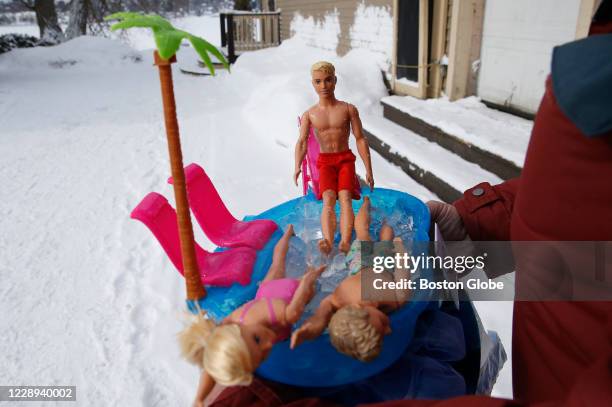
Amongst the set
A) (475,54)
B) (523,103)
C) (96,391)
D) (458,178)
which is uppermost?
(475,54)

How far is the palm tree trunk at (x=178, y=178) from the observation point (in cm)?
92

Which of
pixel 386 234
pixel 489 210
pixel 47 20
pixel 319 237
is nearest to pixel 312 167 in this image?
pixel 319 237

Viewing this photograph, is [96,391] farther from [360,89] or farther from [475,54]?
[360,89]

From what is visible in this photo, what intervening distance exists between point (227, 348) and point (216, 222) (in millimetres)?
706

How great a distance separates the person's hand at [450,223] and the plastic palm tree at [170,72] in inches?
26.6

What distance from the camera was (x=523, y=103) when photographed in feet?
15.1

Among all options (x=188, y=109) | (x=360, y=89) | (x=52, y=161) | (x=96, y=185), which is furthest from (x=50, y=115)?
(x=360, y=89)

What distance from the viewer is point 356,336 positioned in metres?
0.93

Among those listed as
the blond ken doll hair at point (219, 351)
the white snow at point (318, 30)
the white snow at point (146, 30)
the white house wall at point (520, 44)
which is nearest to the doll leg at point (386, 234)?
the blond ken doll hair at point (219, 351)

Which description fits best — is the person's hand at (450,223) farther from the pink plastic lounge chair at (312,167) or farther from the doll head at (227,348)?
the doll head at (227,348)

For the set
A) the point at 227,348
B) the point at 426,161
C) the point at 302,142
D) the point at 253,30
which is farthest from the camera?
the point at 253,30

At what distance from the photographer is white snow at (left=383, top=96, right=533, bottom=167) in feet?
12.4

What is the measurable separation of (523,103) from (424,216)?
3.79 m

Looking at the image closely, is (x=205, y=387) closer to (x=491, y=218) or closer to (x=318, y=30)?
(x=491, y=218)
